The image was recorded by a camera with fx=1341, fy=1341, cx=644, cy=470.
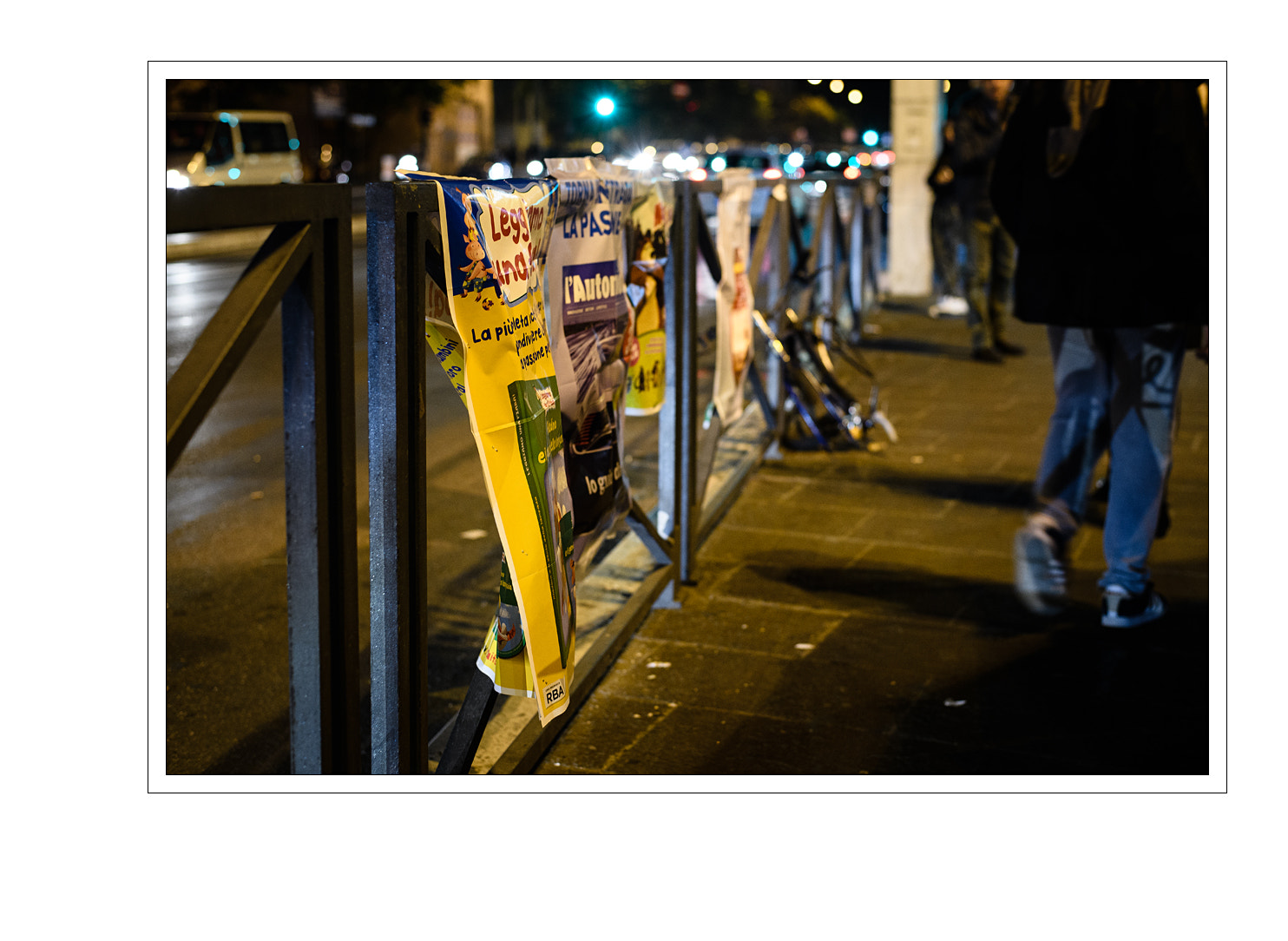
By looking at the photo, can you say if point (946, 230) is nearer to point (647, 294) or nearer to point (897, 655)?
point (647, 294)

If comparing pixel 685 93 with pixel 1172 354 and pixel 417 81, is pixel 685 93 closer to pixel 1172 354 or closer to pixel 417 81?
pixel 417 81

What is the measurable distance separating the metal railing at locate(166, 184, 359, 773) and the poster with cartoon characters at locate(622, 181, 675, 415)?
1551 millimetres

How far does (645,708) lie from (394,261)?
178 cm

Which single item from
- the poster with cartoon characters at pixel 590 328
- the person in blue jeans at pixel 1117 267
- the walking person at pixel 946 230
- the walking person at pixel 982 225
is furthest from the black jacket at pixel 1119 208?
the walking person at pixel 946 230

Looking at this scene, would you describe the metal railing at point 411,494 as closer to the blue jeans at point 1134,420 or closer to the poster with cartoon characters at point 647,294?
the poster with cartoon characters at point 647,294

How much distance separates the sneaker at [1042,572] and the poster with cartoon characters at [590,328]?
1.72 meters

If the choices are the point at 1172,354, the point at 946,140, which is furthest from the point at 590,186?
the point at 946,140

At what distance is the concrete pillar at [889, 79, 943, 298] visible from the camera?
Result: 1609 centimetres

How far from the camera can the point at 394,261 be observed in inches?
89.4

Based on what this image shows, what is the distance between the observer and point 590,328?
3359 millimetres

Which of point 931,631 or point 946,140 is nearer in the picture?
point 931,631

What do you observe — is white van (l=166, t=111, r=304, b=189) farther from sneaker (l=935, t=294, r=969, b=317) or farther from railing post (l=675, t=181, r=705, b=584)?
railing post (l=675, t=181, r=705, b=584)

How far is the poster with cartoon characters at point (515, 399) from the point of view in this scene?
7.84ft

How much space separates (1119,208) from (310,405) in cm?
304
